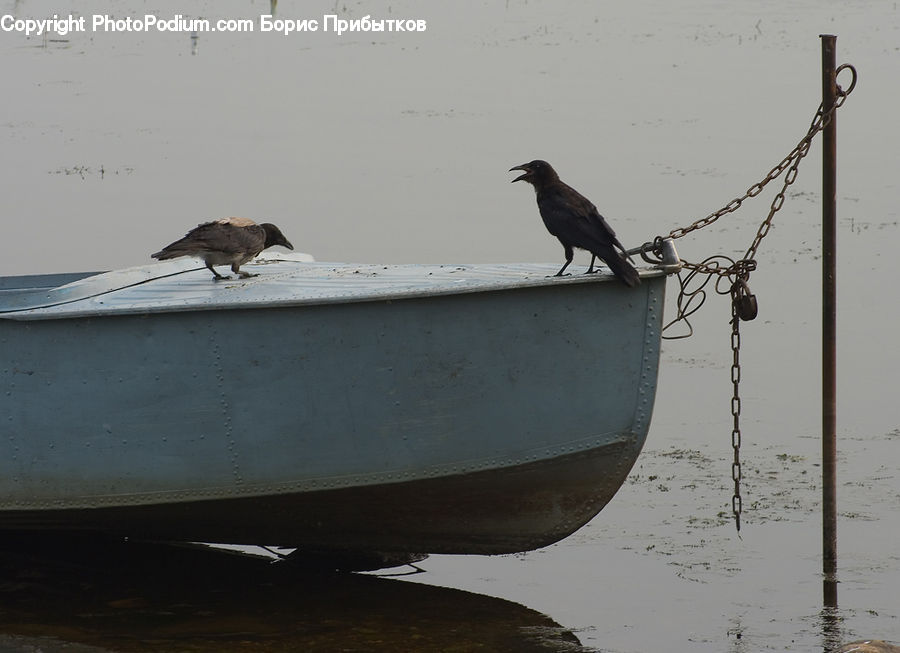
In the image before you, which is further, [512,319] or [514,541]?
[514,541]

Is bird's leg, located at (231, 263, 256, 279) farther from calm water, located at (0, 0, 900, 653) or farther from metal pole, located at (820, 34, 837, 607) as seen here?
metal pole, located at (820, 34, 837, 607)

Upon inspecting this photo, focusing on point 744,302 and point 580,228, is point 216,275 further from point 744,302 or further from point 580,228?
point 744,302

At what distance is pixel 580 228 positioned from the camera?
651cm

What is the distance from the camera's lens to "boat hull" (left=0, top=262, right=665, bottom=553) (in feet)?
21.6

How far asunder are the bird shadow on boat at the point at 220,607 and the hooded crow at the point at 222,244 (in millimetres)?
1605

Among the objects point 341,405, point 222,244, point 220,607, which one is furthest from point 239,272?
point 220,607

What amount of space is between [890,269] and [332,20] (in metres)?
15.6

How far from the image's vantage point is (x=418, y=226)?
1505cm

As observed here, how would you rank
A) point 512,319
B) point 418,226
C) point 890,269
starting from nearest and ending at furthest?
point 512,319 < point 890,269 < point 418,226

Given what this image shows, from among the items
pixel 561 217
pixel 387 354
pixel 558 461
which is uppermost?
pixel 561 217

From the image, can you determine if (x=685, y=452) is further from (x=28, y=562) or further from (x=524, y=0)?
(x=524, y=0)

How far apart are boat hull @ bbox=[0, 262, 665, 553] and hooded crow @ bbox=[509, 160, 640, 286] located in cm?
14

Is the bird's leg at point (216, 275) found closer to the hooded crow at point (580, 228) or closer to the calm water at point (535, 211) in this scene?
the calm water at point (535, 211)

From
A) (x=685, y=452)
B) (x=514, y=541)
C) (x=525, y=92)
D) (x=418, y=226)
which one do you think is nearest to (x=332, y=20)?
(x=525, y=92)
